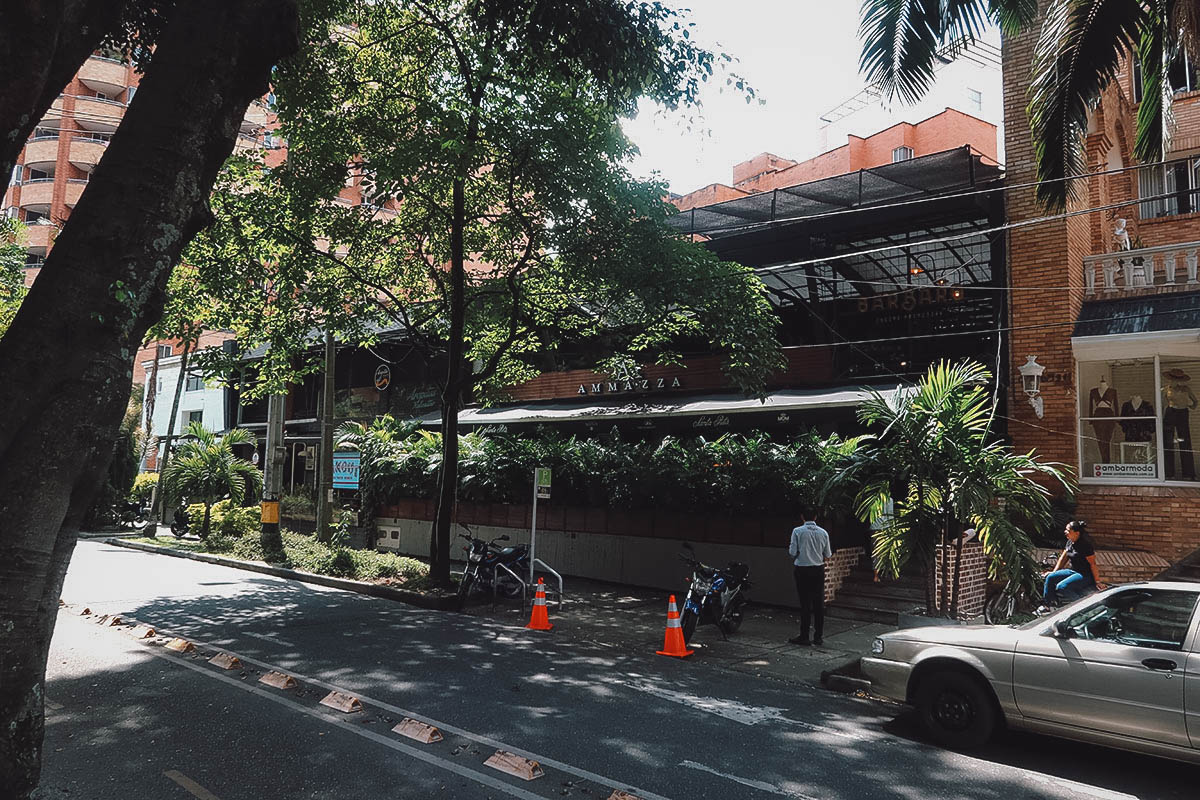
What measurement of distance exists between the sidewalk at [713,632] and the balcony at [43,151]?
47461 millimetres

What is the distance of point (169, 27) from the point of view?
4.91m

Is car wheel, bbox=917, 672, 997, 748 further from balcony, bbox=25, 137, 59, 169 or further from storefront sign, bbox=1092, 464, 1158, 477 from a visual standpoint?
balcony, bbox=25, 137, 59, 169

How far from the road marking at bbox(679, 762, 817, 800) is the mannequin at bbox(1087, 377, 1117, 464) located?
11421 millimetres

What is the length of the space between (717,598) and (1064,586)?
423 cm

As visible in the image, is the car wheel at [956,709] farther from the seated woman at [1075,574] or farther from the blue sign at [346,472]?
the blue sign at [346,472]

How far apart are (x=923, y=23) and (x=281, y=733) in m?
9.45

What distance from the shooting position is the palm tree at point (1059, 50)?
819 cm

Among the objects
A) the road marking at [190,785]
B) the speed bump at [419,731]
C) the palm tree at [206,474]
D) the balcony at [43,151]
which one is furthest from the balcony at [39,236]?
the road marking at [190,785]

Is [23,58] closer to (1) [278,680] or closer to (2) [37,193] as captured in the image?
(1) [278,680]

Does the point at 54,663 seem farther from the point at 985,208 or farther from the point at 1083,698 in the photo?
the point at 985,208

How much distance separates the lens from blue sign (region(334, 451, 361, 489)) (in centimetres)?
1709

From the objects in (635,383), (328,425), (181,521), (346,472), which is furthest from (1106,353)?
(181,521)

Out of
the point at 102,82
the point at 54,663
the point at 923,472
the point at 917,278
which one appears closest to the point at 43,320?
the point at 54,663

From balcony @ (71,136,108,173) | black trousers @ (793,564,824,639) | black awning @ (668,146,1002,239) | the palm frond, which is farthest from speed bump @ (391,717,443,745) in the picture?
balcony @ (71,136,108,173)
